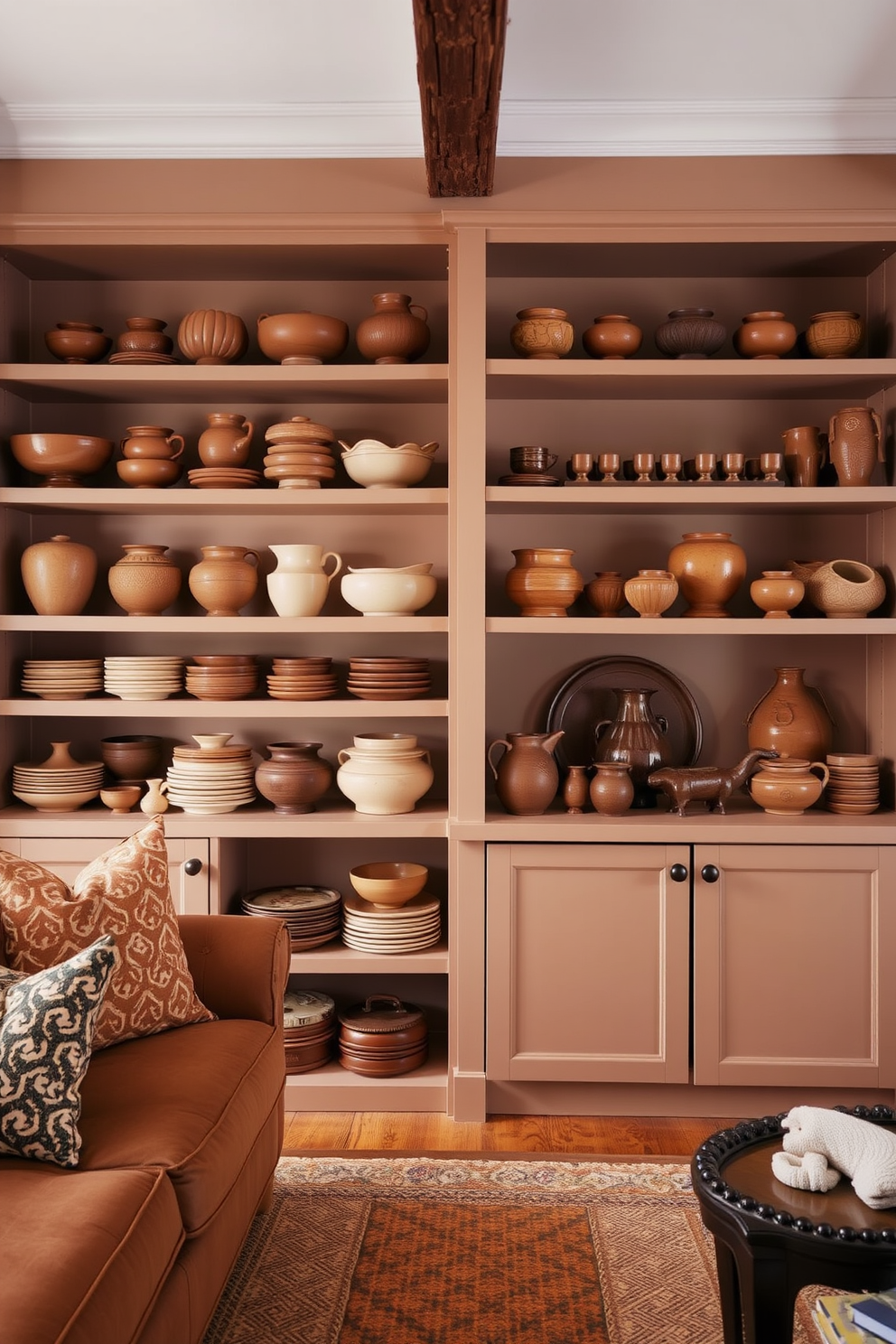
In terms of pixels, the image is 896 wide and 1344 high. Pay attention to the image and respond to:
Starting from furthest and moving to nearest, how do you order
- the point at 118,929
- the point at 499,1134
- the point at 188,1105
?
the point at 499,1134 → the point at 118,929 → the point at 188,1105

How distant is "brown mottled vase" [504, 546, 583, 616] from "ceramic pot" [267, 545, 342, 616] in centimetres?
55

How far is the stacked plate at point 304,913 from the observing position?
3.10 m

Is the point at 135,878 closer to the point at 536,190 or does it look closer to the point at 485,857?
the point at 485,857

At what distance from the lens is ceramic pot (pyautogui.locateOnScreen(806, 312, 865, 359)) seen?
302cm

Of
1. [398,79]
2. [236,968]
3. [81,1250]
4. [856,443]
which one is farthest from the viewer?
[856,443]

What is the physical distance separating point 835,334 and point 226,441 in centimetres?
180

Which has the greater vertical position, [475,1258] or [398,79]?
[398,79]

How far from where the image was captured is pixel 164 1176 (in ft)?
5.44

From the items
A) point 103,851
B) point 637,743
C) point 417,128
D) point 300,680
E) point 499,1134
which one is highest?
point 417,128

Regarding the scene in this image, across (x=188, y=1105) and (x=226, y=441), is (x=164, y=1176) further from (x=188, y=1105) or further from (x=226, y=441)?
(x=226, y=441)

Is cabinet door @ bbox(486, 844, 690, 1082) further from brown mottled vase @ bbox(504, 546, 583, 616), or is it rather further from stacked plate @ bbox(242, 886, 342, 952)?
brown mottled vase @ bbox(504, 546, 583, 616)

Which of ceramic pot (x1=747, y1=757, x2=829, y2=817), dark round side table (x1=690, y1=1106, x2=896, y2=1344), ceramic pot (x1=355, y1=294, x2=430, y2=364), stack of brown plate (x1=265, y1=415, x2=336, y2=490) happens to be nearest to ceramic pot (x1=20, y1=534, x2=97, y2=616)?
stack of brown plate (x1=265, y1=415, x2=336, y2=490)

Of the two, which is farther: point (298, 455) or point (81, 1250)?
point (298, 455)

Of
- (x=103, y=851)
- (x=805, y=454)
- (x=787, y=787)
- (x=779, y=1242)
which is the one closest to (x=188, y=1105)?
(x=779, y=1242)
